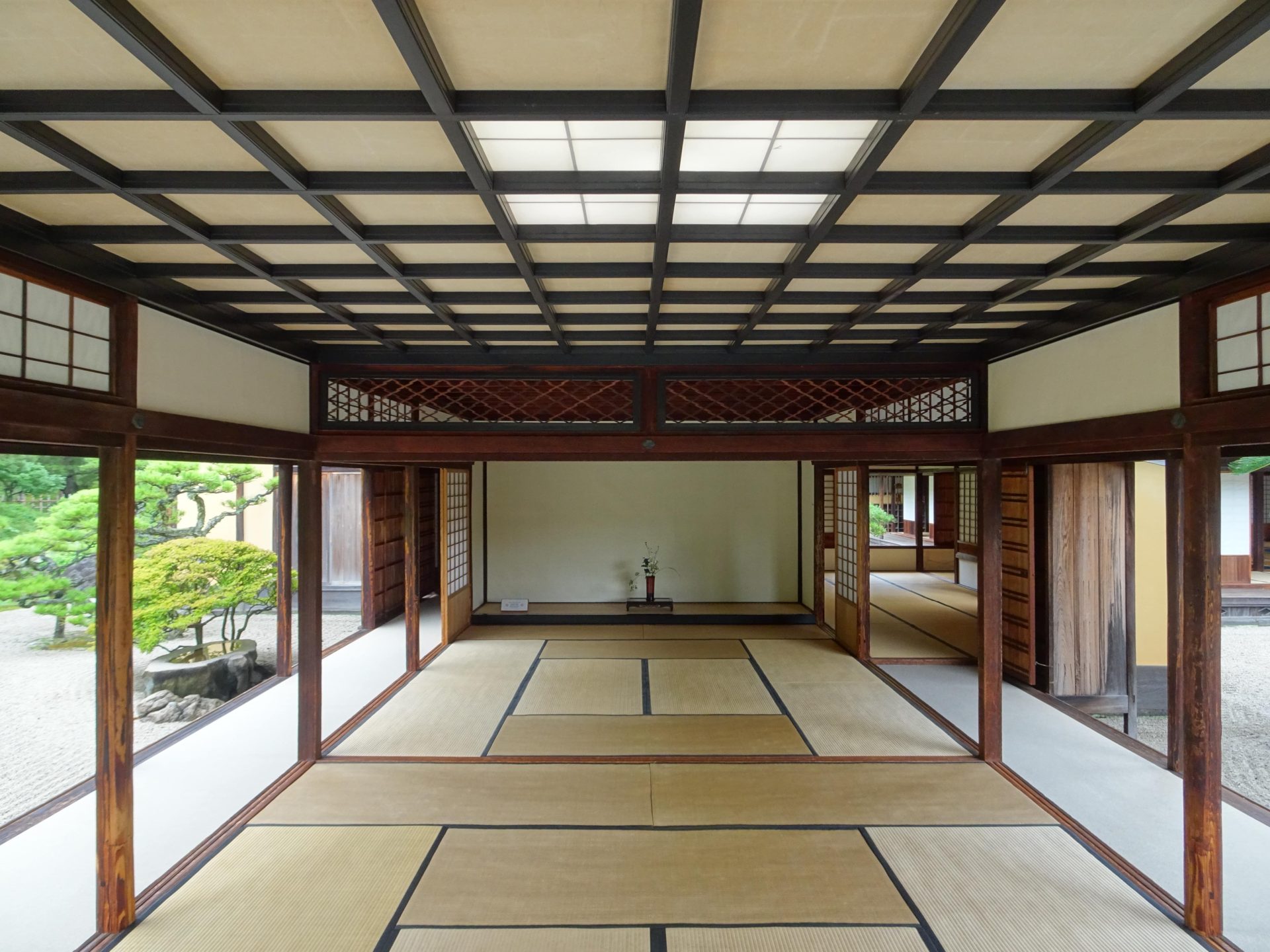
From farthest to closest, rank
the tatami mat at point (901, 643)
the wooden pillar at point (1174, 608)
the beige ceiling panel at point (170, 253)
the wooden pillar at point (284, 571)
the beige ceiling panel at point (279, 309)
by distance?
the tatami mat at point (901, 643)
the wooden pillar at point (284, 571)
the wooden pillar at point (1174, 608)
the beige ceiling panel at point (279, 309)
the beige ceiling panel at point (170, 253)

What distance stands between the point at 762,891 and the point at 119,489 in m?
3.31

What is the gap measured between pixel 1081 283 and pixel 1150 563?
3.83 m

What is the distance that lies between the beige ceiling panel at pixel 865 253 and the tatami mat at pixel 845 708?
3.07 metres

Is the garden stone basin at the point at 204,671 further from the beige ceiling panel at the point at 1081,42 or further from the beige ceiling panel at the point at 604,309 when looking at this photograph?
the beige ceiling panel at the point at 1081,42

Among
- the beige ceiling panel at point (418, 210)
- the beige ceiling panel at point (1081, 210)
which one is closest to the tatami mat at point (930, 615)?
the beige ceiling panel at point (1081, 210)

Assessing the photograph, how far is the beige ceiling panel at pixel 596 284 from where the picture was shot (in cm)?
296

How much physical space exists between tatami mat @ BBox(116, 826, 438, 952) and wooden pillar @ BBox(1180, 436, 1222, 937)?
3.40m

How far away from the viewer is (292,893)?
2779 millimetres

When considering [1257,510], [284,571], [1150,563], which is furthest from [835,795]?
[1257,510]

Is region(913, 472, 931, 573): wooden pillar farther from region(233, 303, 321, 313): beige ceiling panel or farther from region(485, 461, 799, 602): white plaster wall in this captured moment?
region(233, 303, 321, 313): beige ceiling panel

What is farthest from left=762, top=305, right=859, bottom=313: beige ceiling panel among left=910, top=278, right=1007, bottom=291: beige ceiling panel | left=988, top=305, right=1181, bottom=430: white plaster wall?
left=988, top=305, right=1181, bottom=430: white plaster wall

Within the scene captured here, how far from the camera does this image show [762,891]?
276cm

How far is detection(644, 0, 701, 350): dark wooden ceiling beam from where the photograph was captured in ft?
4.12

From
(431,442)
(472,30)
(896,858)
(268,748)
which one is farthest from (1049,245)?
(268,748)
